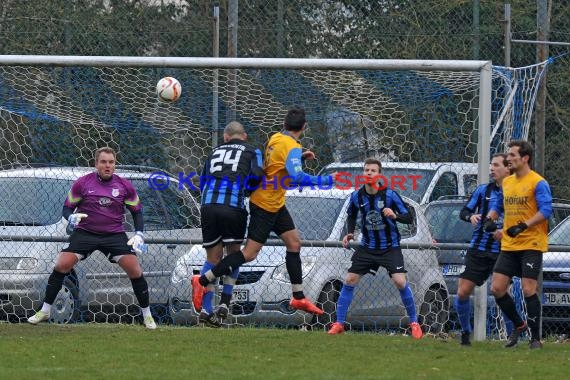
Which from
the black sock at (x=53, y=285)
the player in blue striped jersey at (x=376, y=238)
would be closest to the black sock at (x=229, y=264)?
the player in blue striped jersey at (x=376, y=238)

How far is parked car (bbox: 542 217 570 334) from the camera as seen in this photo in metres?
14.0

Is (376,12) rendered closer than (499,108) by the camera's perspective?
No

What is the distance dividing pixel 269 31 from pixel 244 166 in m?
5.19

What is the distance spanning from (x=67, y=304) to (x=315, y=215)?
2753 mm

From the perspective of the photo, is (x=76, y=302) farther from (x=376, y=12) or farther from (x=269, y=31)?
(x=376, y=12)

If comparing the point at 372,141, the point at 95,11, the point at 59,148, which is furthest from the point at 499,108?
the point at 95,11

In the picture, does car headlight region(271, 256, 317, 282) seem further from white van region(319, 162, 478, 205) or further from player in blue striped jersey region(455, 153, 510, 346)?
player in blue striped jersey region(455, 153, 510, 346)

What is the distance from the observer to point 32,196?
13.9m

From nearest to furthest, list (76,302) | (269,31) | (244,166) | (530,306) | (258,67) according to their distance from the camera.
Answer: (530,306)
(244,166)
(258,67)
(76,302)
(269,31)

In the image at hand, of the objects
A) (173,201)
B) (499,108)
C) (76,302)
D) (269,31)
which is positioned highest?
(269,31)

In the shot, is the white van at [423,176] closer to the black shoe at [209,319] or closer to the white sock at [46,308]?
the black shoe at [209,319]

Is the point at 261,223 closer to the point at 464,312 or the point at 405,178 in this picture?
the point at 464,312

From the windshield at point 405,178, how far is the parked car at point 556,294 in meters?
1.57

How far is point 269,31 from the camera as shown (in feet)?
53.7
